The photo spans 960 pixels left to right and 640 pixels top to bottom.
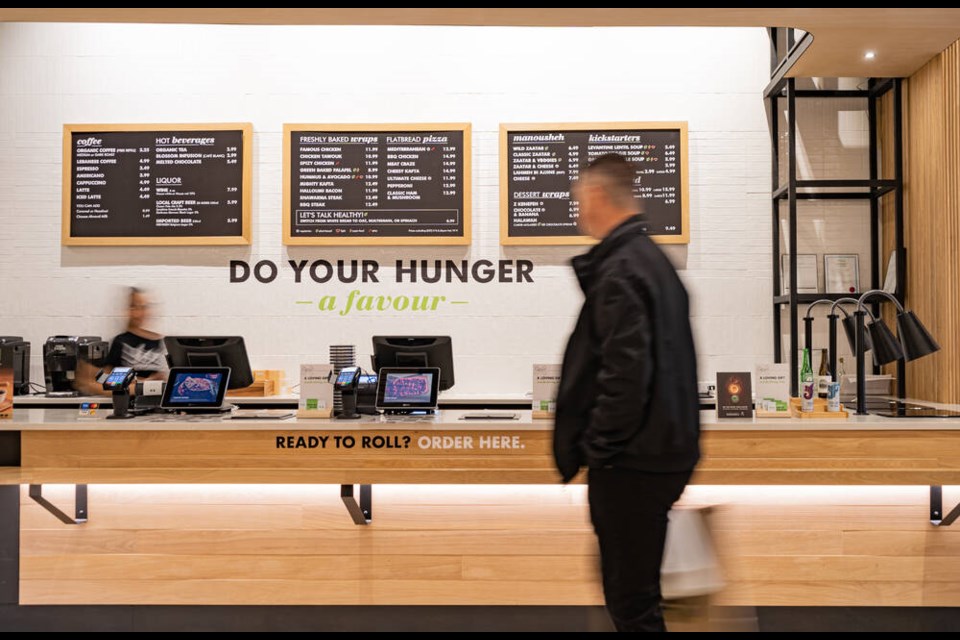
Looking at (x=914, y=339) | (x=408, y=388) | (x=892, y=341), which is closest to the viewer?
(x=914, y=339)

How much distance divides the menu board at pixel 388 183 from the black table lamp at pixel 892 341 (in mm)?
2389

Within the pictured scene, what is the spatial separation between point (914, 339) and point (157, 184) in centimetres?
428

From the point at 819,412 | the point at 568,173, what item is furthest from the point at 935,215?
the point at 568,173

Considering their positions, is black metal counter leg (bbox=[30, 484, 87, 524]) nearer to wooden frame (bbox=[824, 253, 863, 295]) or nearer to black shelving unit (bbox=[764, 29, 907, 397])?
black shelving unit (bbox=[764, 29, 907, 397])

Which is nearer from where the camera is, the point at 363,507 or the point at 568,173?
the point at 363,507

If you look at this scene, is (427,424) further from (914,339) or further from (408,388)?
(914,339)

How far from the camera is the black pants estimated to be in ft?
5.60

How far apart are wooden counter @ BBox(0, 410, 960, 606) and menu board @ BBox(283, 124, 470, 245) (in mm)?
2040

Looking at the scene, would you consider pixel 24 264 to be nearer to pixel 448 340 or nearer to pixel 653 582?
pixel 448 340

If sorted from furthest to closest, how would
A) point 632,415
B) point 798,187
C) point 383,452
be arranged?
point 798,187
point 383,452
point 632,415

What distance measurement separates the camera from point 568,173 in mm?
4648


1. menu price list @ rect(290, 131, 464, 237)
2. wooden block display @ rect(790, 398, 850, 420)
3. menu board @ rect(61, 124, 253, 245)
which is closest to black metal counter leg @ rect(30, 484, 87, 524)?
menu board @ rect(61, 124, 253, 245)

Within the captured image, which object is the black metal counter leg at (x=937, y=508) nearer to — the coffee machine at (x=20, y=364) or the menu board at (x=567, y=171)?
the menu board at (x=567, y=171)

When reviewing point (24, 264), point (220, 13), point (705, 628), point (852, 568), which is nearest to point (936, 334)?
point (852, 568)
